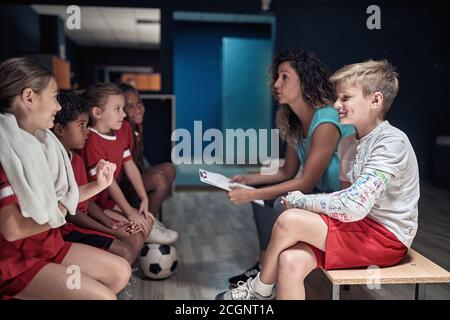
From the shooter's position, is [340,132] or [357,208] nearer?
[357,208]

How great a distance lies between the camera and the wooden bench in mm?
1109

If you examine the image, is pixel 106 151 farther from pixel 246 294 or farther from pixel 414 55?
pixel 414 55

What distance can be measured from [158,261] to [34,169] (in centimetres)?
101

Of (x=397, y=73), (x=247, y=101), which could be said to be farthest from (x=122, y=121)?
(x=247, y=101)

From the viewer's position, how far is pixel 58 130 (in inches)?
39.0

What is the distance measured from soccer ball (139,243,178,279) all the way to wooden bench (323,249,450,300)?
29.0 inches

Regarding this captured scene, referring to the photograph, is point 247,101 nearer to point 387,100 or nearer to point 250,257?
point 250,257

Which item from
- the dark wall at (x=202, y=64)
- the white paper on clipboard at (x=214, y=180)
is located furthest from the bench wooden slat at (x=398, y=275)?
the dark wall at (x=202, y=64)

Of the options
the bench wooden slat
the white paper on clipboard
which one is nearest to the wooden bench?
the bench wooden slat

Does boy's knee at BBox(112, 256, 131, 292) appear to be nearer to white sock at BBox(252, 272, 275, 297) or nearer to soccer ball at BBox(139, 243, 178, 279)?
white sock at BBox(252, 272, 275, 297)

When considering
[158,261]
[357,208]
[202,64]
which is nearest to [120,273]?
[357,208]

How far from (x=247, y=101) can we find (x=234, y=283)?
4293 millimetres

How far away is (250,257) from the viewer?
7.52 feet

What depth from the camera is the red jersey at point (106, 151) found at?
3.57 ft
